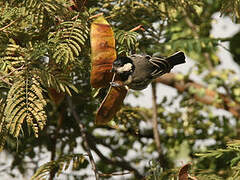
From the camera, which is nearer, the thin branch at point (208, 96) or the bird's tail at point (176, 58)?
the bird's tail at point (176, 58)

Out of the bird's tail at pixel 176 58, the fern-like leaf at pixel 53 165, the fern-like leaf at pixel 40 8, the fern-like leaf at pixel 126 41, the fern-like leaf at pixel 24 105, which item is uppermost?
the fern-like leaf at pixel 40 8

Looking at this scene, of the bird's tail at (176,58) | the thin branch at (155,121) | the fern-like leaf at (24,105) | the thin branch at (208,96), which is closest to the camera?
the fern-like leaf at (24,105)

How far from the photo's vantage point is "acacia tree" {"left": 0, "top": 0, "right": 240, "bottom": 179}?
80 centimetres

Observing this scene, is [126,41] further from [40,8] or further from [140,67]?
[40,8]

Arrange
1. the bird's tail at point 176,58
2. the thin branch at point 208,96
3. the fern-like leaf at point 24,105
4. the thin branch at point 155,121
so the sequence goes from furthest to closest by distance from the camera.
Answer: the thin branch at point 208,96 → the thin branch at point 155,121 → the bird's tail at point 176,58 → the fern-like leaf at point 24,105

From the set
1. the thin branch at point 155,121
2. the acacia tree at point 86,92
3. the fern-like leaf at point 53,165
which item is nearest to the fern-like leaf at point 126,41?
the acacia tree at point 86,92

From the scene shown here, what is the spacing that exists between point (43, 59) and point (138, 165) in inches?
31.8

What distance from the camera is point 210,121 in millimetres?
1784

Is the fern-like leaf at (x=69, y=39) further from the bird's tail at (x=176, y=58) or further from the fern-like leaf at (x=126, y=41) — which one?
the bird's tail at (x=176, y=58)

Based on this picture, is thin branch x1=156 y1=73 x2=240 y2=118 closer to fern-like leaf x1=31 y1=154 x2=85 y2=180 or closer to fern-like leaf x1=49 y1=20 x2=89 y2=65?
fern-like leaf x1=31 y1=154 x2=85 y2=180

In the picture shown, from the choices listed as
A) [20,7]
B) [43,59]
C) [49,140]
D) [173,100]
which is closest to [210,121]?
[173,100]

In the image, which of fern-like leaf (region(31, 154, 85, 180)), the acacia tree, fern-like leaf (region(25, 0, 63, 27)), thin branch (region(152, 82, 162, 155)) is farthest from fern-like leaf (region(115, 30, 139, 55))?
thin branch (region(152, 82, 162, 155))

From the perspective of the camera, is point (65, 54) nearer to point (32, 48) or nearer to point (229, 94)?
point (32, 48)

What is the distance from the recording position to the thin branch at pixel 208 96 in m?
1.85
